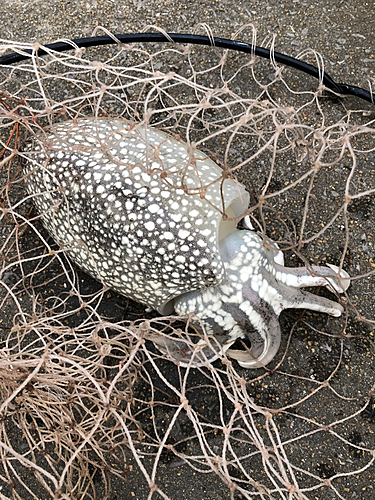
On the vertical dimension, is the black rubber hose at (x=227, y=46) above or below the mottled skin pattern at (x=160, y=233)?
above

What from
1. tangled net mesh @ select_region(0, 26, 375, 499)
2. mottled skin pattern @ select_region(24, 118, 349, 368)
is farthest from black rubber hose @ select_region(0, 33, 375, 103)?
mottled skin pattern @ select_region(24, 118, 349, 368)

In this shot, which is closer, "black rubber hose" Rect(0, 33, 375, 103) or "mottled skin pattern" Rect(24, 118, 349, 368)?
"mottled skin pattern" Rect(24, 118, 349, 368)

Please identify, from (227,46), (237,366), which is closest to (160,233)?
(237,366)

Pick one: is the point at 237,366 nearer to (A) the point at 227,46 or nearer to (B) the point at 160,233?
(B) the point at 160,233

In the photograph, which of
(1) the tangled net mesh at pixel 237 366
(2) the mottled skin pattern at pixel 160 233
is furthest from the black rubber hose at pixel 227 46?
(2) the mottled skin pattern at pixel 160 233

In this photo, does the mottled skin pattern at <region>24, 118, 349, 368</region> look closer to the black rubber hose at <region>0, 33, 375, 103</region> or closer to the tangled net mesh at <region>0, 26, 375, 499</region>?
the tangled net mesh at <region>0, 26, 375, 499</region>

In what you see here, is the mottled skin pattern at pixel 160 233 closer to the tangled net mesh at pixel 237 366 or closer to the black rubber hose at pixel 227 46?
the tangled net mesh at pixel 237 366

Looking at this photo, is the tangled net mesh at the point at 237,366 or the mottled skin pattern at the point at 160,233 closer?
the mottled skin pattern at the point at 160,233

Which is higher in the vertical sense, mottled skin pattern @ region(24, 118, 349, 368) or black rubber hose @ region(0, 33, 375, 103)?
black rubber hose @ region(0, 33, 375, 103)
